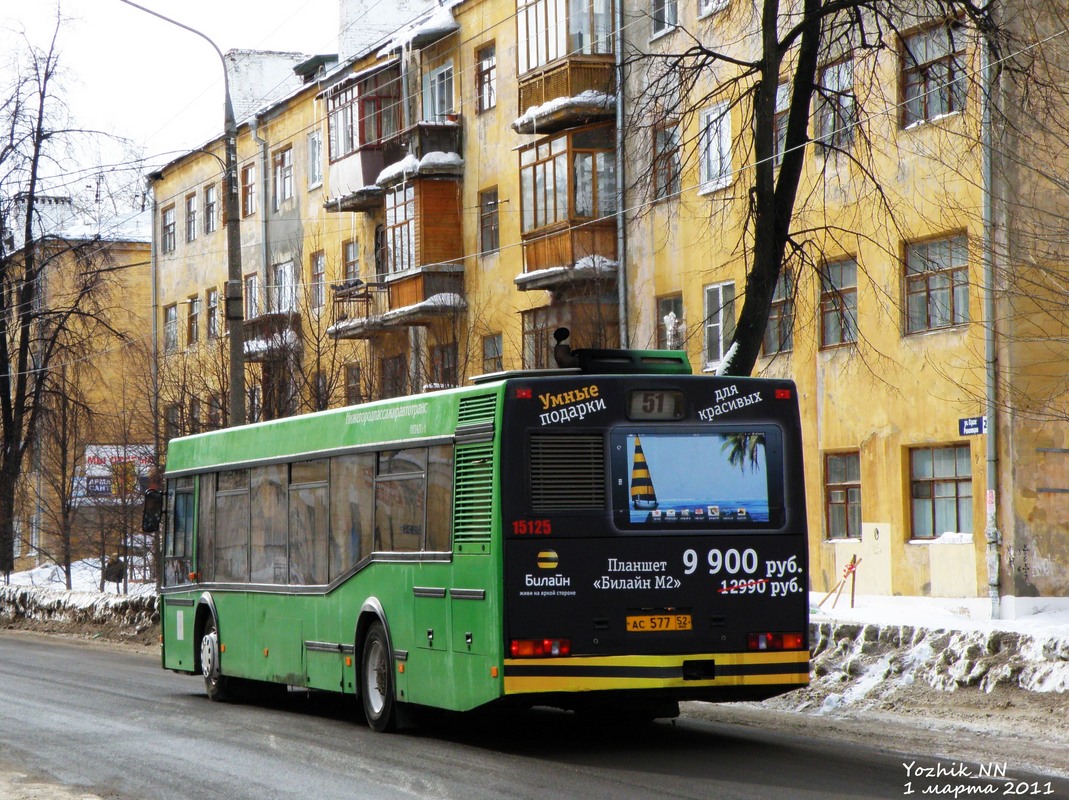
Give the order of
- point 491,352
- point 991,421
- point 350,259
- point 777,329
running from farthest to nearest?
point 350,259, point 491,352, point 777,329, point 991,421

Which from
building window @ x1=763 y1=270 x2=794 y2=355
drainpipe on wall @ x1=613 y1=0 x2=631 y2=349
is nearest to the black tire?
building window @ x1=763 y1=270 x2=794 y2=355

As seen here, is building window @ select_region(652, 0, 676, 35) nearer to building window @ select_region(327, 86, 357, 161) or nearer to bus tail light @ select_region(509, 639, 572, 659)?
building window @ select_region(327, 86, 357, 161)

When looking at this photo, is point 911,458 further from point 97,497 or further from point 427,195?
point 97,497

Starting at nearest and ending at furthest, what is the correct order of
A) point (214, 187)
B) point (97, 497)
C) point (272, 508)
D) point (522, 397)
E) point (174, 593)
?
point (522, 397), point (272, 508), point (174, 593), point (97, 497), point (214, 187)

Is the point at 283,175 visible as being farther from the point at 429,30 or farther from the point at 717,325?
the point at 717,325

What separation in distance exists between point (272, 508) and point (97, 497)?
30.1m

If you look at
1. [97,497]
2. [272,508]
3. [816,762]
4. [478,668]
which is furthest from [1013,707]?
[97,497]

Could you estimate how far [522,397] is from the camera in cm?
1205

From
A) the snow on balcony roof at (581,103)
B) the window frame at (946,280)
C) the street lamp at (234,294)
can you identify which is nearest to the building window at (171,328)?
the snow on balcony roof at (581,103)

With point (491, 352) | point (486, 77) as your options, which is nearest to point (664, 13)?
point (486, 77)

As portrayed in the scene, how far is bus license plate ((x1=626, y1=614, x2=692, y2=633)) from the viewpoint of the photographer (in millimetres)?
12047

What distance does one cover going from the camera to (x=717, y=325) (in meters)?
30.2

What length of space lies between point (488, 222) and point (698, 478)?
2583 centimetres

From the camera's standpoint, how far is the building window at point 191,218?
5506 centimetres
